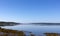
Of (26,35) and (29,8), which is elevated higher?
(29,8)

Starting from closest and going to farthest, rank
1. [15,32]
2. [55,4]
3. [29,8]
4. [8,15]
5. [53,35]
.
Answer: [53,35] < [15,32] < [55,4] < [29,8] < [8,15]

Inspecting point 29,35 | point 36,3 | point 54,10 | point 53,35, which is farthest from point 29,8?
point 53,35

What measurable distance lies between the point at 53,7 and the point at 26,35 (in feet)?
17.2

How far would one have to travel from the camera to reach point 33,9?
456 inches

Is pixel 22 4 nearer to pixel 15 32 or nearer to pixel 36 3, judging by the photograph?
pixel 36 3

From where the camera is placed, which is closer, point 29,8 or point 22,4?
point 22,4

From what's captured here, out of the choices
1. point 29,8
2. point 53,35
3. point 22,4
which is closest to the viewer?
point 53,35

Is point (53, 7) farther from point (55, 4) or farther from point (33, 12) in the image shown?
point (33, 12)

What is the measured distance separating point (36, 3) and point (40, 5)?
652 millimetres

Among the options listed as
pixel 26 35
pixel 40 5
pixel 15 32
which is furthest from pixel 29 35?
pixel 40 5

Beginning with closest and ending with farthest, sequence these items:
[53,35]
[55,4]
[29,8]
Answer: [53,35] → [55,4] → [29,8]

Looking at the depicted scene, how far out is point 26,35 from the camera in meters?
5.84

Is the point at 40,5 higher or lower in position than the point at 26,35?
higher

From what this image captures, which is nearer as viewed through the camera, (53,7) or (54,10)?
(53,7)
